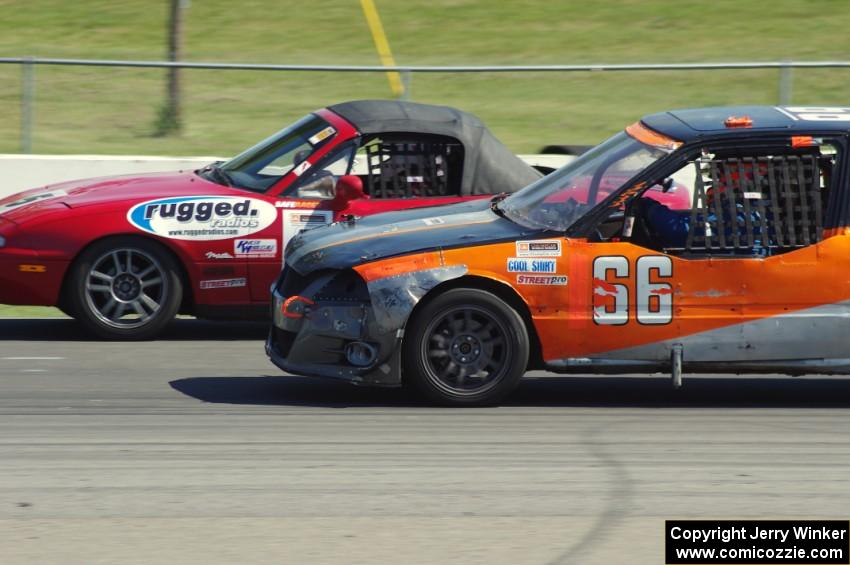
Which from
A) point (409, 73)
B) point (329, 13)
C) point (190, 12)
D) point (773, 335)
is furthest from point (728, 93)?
point (190, 12)

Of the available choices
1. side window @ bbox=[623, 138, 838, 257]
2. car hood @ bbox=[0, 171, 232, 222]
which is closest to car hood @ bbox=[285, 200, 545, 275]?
side window @ bbox=[623, 138, 838, 257]

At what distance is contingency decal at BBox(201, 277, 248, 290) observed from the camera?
9617 mm

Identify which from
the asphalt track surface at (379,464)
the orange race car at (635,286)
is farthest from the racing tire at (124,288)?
the orange race car at (635,286)

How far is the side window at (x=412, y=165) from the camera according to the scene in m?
9.80

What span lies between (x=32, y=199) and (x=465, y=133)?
10.1 ft

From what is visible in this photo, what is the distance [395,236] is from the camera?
772cm

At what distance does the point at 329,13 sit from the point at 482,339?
68.7ft

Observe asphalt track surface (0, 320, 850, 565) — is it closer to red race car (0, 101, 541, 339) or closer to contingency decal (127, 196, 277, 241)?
red race car (0, 101, 541, 339)

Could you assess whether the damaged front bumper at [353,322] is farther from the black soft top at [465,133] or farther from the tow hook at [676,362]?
the black soft top at [465,133]

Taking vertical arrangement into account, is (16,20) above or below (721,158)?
above

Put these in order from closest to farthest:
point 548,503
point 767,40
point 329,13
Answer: point 548,503
point 767,40
point 329,13

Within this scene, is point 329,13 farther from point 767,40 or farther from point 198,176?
point 198,176

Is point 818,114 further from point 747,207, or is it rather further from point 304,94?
point 304,94

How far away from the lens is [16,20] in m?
27.2
